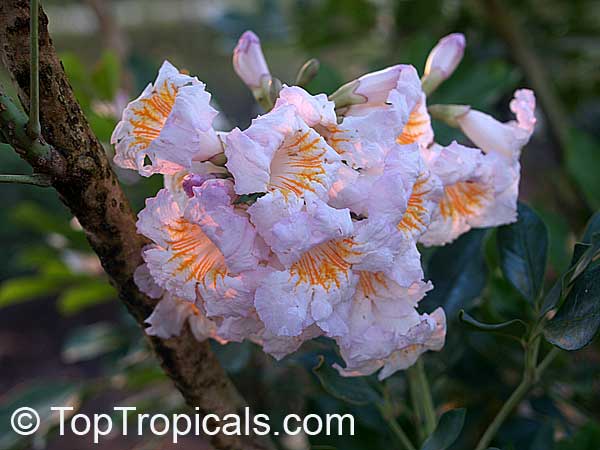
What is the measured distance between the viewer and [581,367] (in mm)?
842

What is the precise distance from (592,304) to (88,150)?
0.36 meters

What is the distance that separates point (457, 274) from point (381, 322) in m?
0.19

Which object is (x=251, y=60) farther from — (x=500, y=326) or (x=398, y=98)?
(x=500, y=326)

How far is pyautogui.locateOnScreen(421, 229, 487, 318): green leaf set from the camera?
0.64 meters

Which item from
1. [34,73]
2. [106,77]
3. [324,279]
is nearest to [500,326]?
[324,279]

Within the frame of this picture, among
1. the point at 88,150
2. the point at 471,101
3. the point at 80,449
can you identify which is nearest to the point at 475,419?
the point at 471,101

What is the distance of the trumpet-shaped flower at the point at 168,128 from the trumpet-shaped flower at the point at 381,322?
15 cm

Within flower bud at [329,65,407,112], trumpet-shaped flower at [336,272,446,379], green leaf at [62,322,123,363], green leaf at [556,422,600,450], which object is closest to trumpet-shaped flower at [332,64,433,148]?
flower bud at [329,65,407,112]

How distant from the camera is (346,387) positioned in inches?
23.4

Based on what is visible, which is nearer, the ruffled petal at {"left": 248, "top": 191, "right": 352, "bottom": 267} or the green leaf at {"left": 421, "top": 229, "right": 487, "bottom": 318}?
the ruffled petal at {"left": 248, "top": 191, "right": 352, "bottom": 267}

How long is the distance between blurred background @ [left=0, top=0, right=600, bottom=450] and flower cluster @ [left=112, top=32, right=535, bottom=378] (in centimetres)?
11

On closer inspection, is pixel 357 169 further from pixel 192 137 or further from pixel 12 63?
pixel 12 63

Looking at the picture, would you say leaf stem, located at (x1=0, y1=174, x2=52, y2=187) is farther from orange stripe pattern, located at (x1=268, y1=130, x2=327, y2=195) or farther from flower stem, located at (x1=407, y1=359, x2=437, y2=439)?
flower stem, located at (x1=407, y1=359, x2=437, y2=439)

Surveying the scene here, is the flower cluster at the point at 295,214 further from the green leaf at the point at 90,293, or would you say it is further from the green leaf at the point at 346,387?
the green leaf at the point at 90,293
